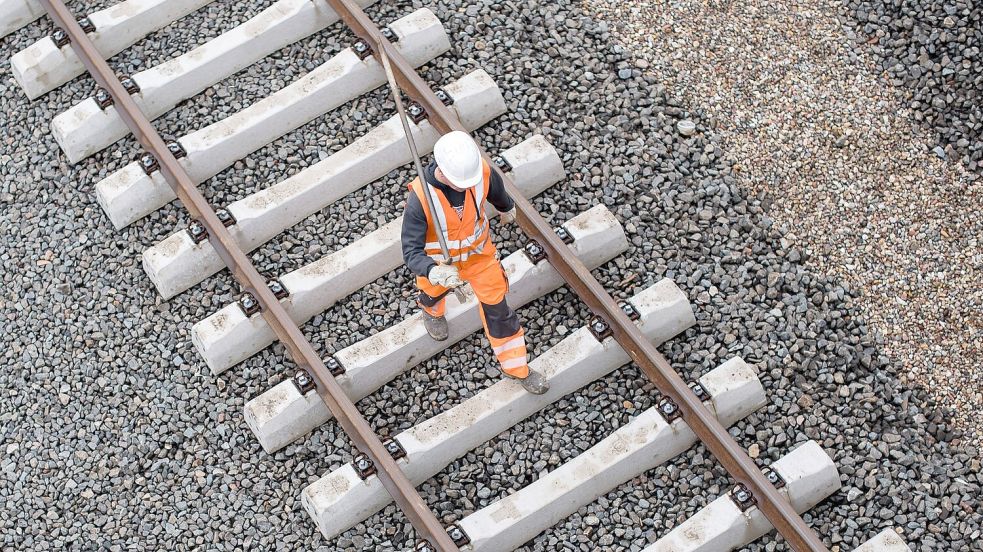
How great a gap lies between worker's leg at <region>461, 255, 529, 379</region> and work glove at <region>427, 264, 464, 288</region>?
333 mm

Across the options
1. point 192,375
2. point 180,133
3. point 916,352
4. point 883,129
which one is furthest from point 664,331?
point 180,133

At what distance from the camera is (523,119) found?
8703 mm

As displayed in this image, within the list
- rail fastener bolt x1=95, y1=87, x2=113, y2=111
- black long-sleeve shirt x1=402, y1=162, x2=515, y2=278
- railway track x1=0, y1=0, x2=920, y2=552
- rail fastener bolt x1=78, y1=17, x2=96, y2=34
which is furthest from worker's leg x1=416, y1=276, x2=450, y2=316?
rail fastener bolt x1=78, y1=17, x2=96, y2=34

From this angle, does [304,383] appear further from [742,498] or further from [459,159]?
[742,498]

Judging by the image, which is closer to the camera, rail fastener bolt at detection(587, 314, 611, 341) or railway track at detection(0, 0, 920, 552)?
railway track at detection(0, 0, 920, 552)

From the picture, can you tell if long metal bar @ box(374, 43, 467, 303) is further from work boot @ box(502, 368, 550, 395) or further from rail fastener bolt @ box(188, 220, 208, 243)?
rail fastener bolt @ box(188, 220, 208, 243)

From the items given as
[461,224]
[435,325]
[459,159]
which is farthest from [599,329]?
[459,159]

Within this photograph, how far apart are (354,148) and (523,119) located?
1201 mm

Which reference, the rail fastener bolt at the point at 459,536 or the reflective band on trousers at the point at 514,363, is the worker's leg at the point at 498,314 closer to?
the reflective band on trousers at the point at 514,363

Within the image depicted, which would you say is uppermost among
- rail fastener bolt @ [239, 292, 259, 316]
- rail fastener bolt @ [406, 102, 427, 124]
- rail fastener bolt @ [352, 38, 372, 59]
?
rail fastener bolt @ [352, 38, 372, 59]

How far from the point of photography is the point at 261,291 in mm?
7770

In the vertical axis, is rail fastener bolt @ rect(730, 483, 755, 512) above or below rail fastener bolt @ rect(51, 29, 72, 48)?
below

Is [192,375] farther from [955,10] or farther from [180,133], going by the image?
[955,10]

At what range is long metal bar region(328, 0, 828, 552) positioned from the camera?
23.6ft
